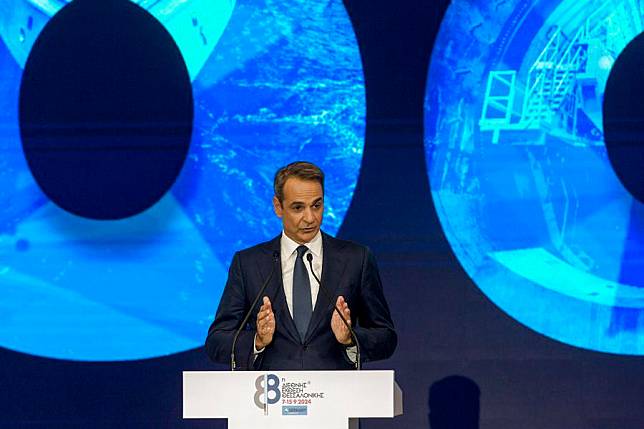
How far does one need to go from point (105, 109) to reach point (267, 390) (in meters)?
2.66

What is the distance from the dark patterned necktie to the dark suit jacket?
0.08ft

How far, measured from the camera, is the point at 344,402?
2.65m

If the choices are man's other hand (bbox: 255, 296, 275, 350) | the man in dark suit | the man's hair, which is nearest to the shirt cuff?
the man in dark suit

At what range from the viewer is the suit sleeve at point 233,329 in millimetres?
2992

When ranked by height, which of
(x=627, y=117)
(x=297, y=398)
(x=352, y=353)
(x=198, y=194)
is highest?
(x=627, y=117)

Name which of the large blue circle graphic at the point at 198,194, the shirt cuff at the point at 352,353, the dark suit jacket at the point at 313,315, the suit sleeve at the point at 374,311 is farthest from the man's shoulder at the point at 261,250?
the large blue circle graphic at the point at 198,194

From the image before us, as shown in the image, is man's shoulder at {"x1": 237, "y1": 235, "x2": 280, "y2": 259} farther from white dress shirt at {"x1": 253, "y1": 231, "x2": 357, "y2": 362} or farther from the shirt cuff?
the shirt cuff

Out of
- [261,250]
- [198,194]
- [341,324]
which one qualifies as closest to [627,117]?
[198,194]

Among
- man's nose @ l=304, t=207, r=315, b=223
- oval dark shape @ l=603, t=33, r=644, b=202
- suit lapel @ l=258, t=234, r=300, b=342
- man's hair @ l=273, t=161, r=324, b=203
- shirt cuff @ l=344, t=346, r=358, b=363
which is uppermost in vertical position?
oval dark shape @ l=603, t=33, r=644, b=202

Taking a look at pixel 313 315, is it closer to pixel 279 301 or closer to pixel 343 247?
pixel 279 301

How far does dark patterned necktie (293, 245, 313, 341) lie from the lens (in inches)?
124

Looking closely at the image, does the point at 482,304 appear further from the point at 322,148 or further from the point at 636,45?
the point at 636,45

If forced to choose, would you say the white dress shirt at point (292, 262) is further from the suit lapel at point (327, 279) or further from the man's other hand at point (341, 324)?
the man's other hand at point (341, 324)

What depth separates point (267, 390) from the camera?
2670mm
